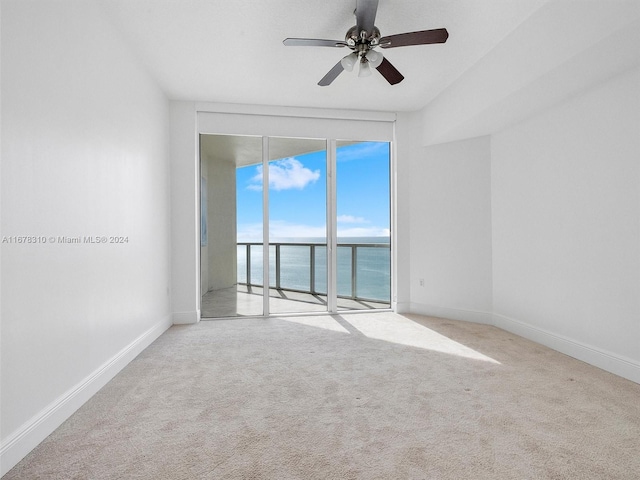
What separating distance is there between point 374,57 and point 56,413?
3.07m

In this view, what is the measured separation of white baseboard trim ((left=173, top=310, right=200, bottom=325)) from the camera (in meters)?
4.29

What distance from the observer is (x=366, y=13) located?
7.74 ft

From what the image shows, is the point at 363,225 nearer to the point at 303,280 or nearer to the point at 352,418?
the point at 303,280

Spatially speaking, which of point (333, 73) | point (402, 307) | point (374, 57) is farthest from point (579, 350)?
point (333, 73)

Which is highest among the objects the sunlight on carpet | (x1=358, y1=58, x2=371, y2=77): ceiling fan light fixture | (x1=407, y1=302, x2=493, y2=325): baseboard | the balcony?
(x1=358, y1=58, x2=371, y2=77): ceiling fan light fixture

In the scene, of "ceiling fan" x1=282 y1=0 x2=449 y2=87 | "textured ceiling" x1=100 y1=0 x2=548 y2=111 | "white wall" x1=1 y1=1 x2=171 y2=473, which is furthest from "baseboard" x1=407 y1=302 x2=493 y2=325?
"white wall" x1=1 y1=1 x2=171 y2=473

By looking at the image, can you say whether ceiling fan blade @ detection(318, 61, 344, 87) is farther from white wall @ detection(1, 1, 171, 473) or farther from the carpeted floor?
the carpeted floor

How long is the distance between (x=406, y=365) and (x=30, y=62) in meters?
3.03

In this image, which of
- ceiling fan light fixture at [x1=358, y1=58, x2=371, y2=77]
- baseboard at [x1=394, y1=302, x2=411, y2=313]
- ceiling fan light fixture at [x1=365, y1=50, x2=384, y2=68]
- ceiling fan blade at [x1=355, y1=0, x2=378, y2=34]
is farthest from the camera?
baseboard at [x1=394, y1=302, x2=411, y2=313]

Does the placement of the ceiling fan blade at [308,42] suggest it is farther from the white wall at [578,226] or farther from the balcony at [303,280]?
the balcony at [303,280]

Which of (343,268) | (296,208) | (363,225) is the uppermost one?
(296,208)

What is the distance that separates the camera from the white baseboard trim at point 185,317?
4293mm

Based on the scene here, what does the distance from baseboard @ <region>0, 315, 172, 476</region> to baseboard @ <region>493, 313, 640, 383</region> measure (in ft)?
12.0

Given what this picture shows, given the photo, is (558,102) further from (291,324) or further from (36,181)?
(36,181)
